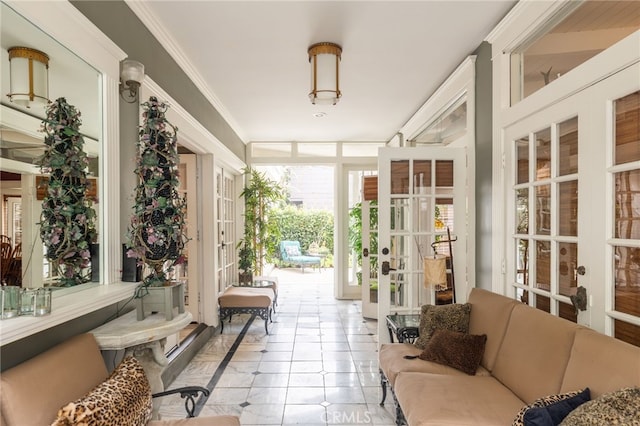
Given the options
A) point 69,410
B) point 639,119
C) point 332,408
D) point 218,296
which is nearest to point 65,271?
point 69,410

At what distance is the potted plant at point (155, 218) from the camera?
6.61 ft

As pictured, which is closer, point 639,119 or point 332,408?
point 639,119

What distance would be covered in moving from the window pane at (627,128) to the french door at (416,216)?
1580 mm

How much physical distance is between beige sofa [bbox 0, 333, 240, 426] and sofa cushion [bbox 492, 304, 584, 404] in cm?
143

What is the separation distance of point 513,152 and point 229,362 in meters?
3.12

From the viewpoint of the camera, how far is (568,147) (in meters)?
2.09

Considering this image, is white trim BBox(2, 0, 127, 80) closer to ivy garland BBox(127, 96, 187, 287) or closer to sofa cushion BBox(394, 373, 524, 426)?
ivy garland BBox(127, 96, 187, 287)

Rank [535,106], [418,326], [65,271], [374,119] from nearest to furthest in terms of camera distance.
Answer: [65,271], [535,106], [418,326], [374,119]

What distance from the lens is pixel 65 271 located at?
1.83 meters

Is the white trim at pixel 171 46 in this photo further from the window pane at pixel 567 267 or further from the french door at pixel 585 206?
the window pane at pixel 567 267

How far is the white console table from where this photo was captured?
69.9 inches

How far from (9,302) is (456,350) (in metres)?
2.29

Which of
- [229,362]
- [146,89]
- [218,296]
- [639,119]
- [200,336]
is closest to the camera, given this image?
[639,119]

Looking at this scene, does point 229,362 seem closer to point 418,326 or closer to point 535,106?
point 418,326
